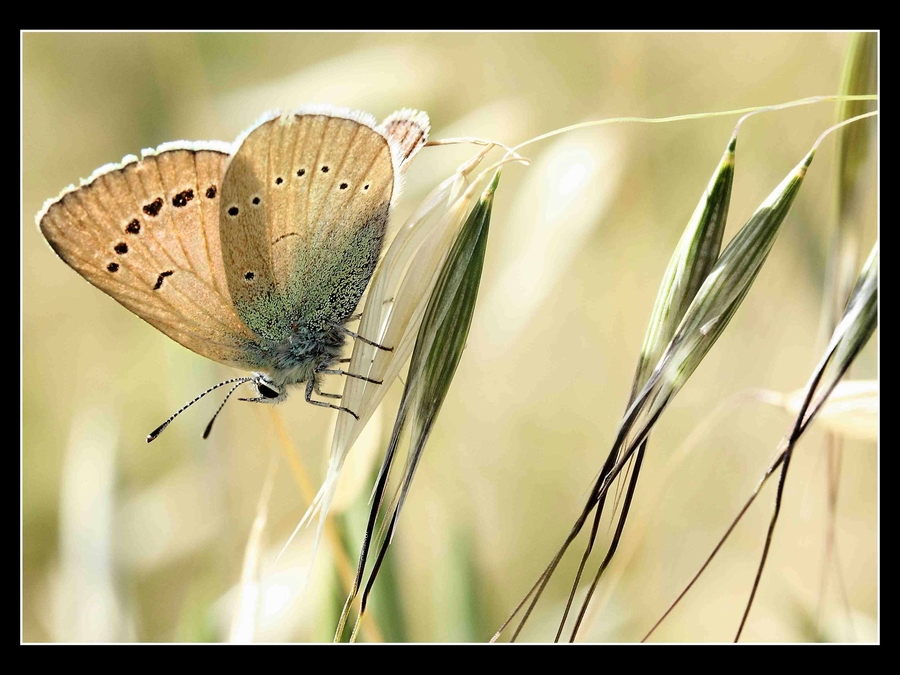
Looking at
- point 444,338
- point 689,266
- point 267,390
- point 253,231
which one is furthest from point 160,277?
point 689,266

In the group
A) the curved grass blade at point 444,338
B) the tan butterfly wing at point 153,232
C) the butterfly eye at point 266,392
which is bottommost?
the butterfly eye at point 266,392

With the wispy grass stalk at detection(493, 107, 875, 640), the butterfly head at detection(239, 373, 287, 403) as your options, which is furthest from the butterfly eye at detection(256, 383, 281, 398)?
the wispy grass stalk at detection(493, 107, 875, 640)

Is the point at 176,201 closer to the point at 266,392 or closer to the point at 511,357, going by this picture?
the point at 266,392

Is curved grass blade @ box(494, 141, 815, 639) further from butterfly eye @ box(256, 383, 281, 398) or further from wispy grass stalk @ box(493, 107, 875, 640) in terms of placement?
butterfly eye @ box(256, 383, 281, 398)

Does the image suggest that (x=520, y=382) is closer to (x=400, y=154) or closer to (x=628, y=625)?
(x=628, y=625)

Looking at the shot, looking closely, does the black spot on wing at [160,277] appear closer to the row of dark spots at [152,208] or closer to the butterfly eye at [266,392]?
the row of dark spots at [152,208]

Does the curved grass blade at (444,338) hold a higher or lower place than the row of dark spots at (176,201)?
lower

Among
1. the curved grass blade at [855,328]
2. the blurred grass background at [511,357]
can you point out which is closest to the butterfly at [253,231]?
the blurred grass background at [511,357]
